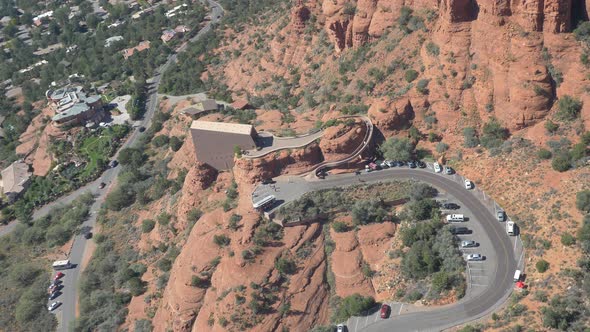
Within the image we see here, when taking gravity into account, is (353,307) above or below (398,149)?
below

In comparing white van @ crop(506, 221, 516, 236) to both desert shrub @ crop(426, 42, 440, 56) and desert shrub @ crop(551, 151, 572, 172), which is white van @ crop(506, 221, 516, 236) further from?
desert shrub @ crop(426, 42, 440, 56)

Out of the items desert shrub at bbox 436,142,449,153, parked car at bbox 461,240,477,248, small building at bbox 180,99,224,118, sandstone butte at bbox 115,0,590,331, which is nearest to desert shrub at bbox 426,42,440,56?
sandstone butte at bbox 115,0,590,331

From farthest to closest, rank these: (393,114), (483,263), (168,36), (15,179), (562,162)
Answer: (168,36), (15,179), (393,114), (562,162), (483,263)

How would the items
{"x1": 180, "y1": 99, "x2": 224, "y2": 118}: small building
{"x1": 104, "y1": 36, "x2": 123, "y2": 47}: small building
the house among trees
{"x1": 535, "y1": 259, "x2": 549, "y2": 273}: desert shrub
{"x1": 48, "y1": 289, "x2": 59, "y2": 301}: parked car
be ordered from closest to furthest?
{"x1": 535, "y1": 259, "x2": 549, "y2": 273}: desert shrub → {"x1": 48, "y1": 289, "x2": 59, "y2": 301}: parked car → {"x1": 180, "y1": 99, "x2": 224, "y2": 118}: small building → the house among trees → {"x1": 104, "y1": 36, "x2": 123, "y2": 47}: small building

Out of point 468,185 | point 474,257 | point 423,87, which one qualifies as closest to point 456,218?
point 474,257

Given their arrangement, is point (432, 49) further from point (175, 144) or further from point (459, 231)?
point (175, 144)

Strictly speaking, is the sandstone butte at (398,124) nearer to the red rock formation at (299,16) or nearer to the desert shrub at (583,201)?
the desert shrub at (583,201)

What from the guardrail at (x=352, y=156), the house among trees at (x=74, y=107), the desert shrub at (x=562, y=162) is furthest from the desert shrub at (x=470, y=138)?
the house among trees at (x=74, y=107)

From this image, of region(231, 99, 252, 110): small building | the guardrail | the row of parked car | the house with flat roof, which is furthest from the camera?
region(231, 99, 252, 110): small building
